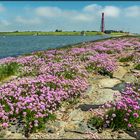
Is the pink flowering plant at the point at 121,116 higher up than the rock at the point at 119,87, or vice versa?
the pink flowering plant at the point at 121,116

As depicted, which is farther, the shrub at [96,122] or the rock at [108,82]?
the rock at [108,82]

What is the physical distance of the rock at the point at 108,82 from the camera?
15.6 m

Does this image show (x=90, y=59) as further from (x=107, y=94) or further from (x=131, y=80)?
(x=107, y=94)

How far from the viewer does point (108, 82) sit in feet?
53.0

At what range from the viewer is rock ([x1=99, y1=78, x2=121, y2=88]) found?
51.0 feet

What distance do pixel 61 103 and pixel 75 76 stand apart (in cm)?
335

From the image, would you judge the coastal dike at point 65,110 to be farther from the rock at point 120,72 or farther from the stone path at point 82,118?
the rock at point 120,72

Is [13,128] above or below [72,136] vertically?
above

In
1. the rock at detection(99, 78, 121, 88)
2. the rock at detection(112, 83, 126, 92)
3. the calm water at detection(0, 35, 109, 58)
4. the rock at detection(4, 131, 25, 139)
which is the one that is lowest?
the calm water at detection(0, 35, 109, 58)

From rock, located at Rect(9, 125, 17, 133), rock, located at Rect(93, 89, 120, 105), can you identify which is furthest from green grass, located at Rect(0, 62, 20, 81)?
rock, located at Rect(9, 125, 17, 133)

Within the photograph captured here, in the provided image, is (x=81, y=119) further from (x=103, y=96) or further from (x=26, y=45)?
(x=26, y=45)

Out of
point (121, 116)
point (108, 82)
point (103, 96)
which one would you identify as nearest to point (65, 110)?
point (103, 96)

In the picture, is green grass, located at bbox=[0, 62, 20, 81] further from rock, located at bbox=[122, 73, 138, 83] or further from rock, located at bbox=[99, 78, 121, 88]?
rock, located at bbox=[122, 73, 138, 83]

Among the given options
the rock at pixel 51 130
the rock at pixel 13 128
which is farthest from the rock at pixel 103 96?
the rock at pixel 13 128
